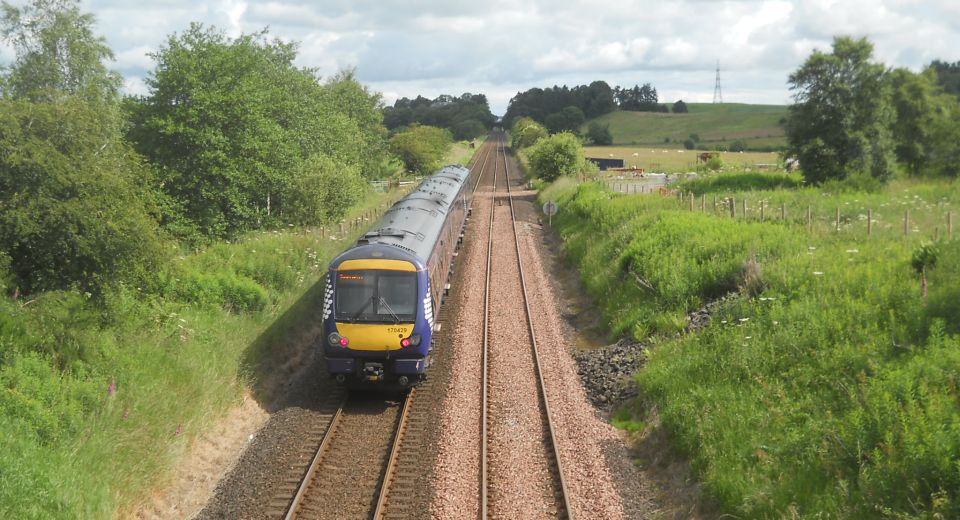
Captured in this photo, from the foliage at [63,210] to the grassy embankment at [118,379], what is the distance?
25.9 inches

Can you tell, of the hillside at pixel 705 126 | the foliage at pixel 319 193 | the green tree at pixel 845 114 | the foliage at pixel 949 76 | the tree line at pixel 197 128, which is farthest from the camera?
the hillside at pixel 705 126

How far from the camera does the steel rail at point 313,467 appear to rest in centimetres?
994

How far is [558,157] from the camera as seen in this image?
4741 cm

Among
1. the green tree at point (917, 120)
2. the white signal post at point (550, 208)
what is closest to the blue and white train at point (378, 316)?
the white signal post at point (550, 208)

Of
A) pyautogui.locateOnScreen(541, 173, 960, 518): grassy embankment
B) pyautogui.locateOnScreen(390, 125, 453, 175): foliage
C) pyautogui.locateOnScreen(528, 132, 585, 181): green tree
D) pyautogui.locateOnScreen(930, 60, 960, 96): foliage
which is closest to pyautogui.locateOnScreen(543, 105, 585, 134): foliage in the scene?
pyautogui.locateOnScreen(930, 60, 960, 96): foliage

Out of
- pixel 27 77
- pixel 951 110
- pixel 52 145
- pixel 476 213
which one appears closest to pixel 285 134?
pixel 27 77

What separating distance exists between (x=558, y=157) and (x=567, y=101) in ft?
451

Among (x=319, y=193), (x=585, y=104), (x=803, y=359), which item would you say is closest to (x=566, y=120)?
(x=585, y=104)

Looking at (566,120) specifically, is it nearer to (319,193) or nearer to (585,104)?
(585,104)

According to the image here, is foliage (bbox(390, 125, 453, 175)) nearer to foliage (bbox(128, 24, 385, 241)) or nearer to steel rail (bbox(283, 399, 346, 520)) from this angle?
foliage (bbox(128, 24, 385, 241))

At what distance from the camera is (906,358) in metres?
10.4

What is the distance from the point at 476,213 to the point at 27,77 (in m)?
21.4

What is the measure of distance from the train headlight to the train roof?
2.23 m

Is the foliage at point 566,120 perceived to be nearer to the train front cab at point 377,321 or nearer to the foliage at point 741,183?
the foliage at point 741,183
